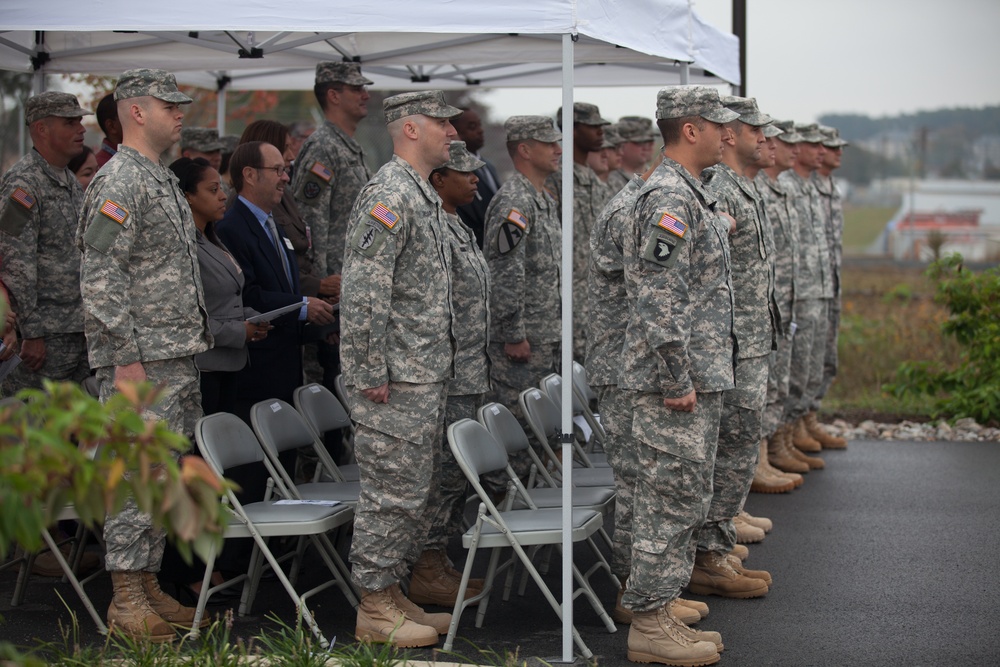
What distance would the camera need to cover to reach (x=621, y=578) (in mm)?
5219

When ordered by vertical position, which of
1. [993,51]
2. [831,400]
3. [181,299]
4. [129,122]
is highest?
[993,51]

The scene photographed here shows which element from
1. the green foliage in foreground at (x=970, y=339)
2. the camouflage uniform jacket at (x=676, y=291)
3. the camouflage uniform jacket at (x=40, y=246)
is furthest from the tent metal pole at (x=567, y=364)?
the green foliage in foreground at (x=970, y=339)

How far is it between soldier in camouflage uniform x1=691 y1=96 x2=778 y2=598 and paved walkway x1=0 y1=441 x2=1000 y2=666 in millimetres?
167

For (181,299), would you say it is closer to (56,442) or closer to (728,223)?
(728,223)

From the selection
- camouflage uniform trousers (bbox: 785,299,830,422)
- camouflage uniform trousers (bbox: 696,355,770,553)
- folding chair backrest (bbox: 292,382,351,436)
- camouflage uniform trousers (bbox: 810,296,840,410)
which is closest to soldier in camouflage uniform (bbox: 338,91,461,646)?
folding chair backrest (bbox: 292,382,351,436)

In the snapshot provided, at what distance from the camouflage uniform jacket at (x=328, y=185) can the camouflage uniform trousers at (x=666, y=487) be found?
2807 mm

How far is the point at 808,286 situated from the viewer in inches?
323

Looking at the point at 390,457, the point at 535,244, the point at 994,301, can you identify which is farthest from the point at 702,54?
the point at 994,301

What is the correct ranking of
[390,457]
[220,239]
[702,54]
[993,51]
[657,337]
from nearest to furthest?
[657,337] < [390,457] < [220,239] < [702,54] < [993,51]

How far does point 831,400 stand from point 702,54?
19.6 ft

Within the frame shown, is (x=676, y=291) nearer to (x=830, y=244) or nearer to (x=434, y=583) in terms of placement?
(x=434, y=583)

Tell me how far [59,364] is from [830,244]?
5.75 meters

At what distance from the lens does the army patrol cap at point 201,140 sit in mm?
7719

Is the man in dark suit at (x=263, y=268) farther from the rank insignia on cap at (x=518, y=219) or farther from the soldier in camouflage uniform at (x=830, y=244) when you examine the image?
the soldier in camouflage uniform at (x=830, y=244)
